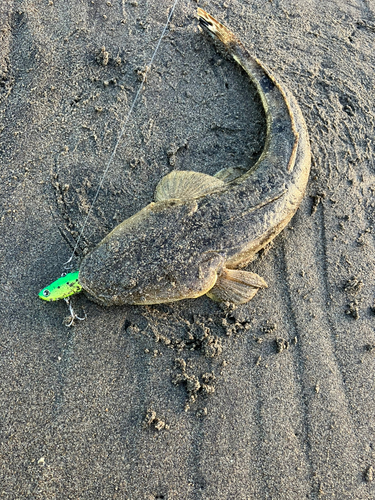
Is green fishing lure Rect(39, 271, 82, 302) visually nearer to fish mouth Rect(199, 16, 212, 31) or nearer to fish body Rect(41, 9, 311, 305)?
fish body Rect(41, 9, 311, 305)

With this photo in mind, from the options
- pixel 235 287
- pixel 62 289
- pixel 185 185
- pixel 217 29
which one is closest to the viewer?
pixel 62 289

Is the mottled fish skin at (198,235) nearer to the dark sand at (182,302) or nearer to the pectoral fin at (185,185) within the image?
the pectoral fin at (185,185)

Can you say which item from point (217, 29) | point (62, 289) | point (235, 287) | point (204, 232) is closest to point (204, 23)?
point (217, 29)

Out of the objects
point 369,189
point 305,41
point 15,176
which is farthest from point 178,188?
point 305,41

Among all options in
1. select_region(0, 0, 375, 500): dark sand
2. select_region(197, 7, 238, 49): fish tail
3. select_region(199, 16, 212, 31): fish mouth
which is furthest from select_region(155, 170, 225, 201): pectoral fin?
select_region(199, 16, 212, 31): fish mouth

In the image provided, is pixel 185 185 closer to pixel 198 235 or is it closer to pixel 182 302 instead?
pixel 198 235

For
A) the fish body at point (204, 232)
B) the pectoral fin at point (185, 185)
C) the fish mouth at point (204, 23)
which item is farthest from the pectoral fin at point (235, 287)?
the fish mouth at point (204, 23)
